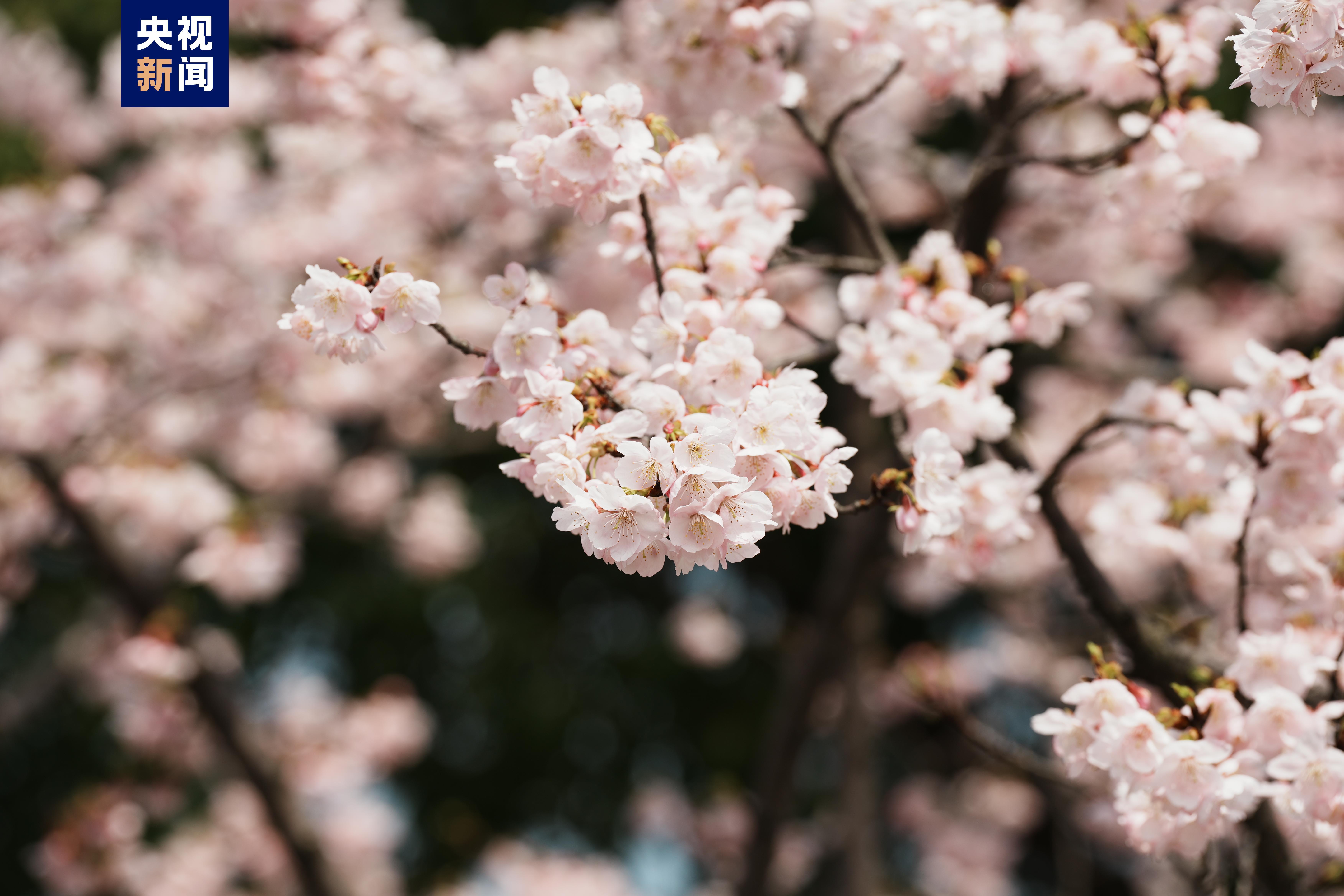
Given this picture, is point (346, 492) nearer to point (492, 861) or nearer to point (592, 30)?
point (492, 861)

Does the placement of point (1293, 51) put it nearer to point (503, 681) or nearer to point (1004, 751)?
point (1004, 751)

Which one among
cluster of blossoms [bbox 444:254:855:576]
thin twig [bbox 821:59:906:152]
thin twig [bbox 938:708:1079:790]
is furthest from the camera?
thin twig [bbox 938:708:1079:790]

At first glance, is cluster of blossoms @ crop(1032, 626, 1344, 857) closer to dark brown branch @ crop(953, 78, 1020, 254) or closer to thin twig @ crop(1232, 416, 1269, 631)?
thin twig @ crop(1232, 416, 1269, 631)

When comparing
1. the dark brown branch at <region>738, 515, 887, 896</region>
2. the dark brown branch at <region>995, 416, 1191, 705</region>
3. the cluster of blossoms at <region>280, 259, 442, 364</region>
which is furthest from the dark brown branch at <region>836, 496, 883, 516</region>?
the dark brown branch at <region>738, 515, 887, 896</region>

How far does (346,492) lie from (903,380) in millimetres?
4972

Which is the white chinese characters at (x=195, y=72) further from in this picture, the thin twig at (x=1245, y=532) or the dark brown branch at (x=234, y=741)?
the thin twig at (x=1245, y=532)

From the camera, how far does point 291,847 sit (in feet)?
12.3

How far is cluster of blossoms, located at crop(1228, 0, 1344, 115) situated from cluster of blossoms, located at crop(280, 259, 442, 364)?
1.21 meters

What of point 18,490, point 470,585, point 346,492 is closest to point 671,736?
point 470,585

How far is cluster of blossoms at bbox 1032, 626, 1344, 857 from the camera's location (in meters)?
1.61

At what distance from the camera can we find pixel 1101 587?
213 cm

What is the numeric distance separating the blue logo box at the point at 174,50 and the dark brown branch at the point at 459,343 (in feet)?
7.73

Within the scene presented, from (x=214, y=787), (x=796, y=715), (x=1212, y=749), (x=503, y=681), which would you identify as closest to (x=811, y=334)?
(x=1212, y=749)

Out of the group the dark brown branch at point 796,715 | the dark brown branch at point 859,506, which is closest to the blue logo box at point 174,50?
the dark brown branch at point 796,715
